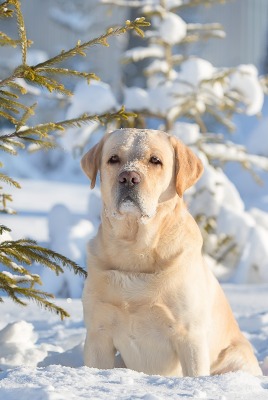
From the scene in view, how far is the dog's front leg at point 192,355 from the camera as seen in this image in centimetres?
385

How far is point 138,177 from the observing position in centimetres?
376

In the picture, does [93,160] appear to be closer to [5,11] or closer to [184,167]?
[184,167]

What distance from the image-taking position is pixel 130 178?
375 cm

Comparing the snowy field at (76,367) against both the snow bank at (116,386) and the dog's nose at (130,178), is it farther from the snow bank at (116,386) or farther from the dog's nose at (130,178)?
the dog's nose at (130,178)

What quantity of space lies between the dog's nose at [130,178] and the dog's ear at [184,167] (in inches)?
11.9

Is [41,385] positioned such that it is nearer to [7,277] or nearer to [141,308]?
[141,308]

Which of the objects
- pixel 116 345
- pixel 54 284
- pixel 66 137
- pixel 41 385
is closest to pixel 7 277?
pixel 116 345

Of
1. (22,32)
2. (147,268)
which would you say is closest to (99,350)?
(147,268)

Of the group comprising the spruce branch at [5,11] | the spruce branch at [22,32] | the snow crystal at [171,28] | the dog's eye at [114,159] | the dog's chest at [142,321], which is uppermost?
the snow crystal at [171,28]

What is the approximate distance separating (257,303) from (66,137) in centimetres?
390

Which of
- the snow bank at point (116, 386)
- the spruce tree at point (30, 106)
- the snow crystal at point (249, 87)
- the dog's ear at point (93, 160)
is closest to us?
the snow bank at point (116, 386)

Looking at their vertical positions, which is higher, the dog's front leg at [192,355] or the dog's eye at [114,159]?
the dog's eye at [114,159]

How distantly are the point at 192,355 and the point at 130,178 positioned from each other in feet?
3.03

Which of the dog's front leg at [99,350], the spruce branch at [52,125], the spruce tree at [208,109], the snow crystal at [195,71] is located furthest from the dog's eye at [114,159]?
the snow crystal at [195,71]
